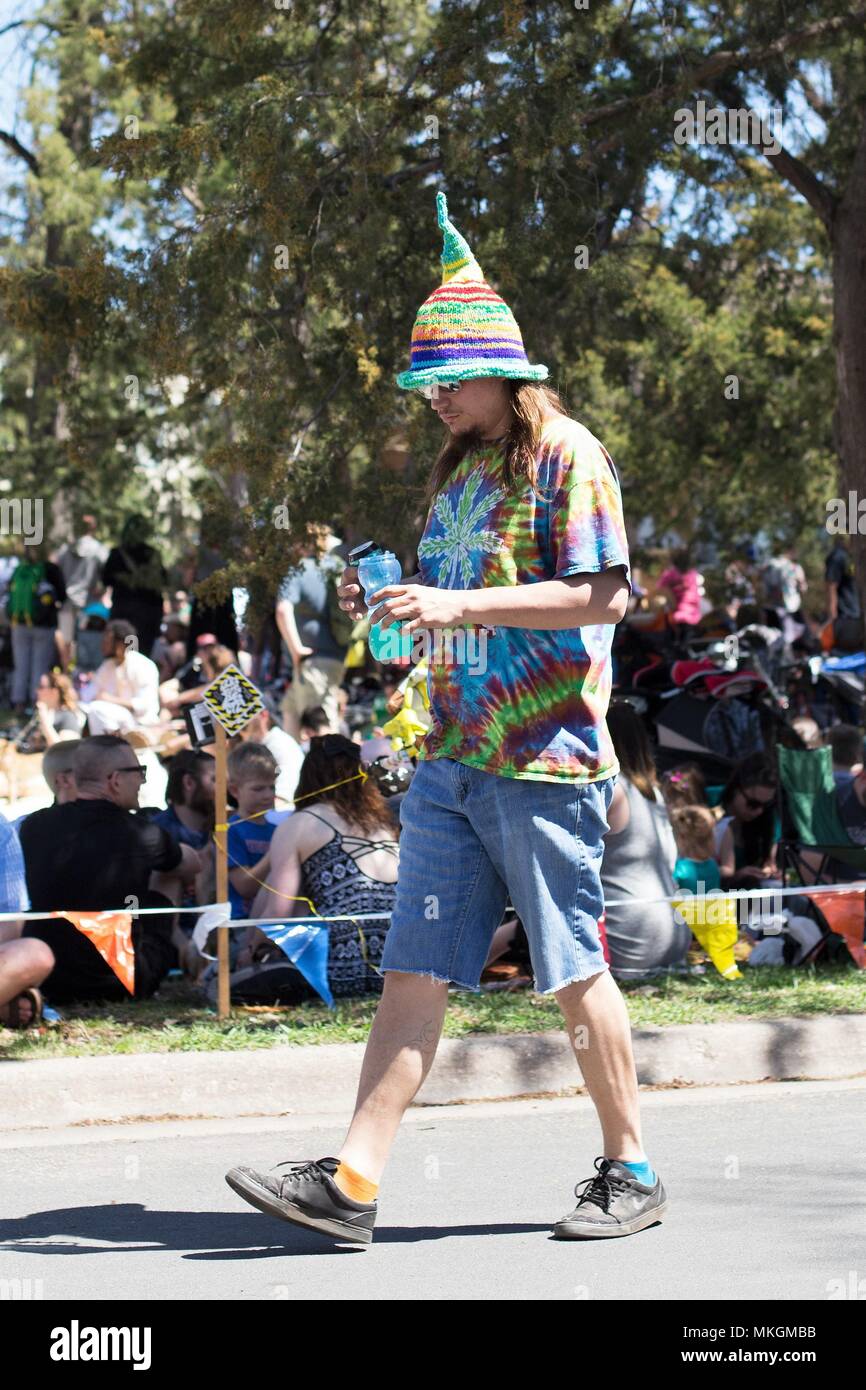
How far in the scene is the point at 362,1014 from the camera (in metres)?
7.24

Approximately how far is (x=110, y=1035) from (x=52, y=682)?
837cm

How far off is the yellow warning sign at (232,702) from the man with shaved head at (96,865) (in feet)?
Result: 2.10

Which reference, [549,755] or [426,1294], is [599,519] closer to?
[549,755]

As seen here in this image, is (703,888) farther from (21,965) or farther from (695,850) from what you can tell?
(21,965)

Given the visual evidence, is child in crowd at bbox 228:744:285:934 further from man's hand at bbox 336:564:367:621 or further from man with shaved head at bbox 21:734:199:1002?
man's hand at bbox 336:564:367:621

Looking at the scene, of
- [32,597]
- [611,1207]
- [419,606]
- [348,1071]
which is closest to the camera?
[419,606]

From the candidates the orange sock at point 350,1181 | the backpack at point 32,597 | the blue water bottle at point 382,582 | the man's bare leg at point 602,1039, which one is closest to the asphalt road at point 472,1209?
the orange sock at point 350,1181

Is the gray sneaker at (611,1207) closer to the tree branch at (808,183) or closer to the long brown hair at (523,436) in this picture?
the long brown hair at (523,436)

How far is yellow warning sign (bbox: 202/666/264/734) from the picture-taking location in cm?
738

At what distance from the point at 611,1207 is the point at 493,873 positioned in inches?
32.0

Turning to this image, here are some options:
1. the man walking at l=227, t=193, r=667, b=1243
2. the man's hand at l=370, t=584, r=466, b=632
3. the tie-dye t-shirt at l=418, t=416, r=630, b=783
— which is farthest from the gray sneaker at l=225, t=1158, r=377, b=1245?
the man's hand at l=370, t=584, r=466, b=632

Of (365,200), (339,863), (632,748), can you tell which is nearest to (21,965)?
(339,863)

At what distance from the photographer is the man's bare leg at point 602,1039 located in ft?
14.5

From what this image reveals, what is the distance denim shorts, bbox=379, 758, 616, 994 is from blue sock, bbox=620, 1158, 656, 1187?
0.50 m
